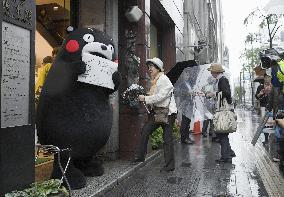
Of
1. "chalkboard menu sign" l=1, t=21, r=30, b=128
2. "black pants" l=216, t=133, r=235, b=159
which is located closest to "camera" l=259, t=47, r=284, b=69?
"black pants" l=216, t=133, r=235, b=159

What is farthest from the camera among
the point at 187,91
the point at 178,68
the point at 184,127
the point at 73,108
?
the point at 184,127

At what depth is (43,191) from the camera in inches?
166

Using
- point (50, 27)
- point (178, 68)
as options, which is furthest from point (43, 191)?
point (50, 27)

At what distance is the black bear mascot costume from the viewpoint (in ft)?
17.5

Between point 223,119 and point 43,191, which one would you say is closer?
point 43,191

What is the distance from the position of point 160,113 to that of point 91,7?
2.70m

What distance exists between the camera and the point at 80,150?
547 cm

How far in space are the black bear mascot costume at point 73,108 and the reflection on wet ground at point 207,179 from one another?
0.78 metres

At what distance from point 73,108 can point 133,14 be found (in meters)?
3.26

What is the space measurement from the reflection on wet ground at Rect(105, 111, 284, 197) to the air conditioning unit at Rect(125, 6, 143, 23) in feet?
10.1

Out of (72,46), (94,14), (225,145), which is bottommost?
(225,145)

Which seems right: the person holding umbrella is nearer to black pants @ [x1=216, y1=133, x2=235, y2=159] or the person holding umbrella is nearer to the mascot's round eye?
black pants @ [x1=216, y1=133, x2=235, y2=159]

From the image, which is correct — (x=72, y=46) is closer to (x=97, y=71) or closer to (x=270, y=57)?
(x=97, y=71)

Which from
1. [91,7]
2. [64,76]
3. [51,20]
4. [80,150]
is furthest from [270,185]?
[51,20]
